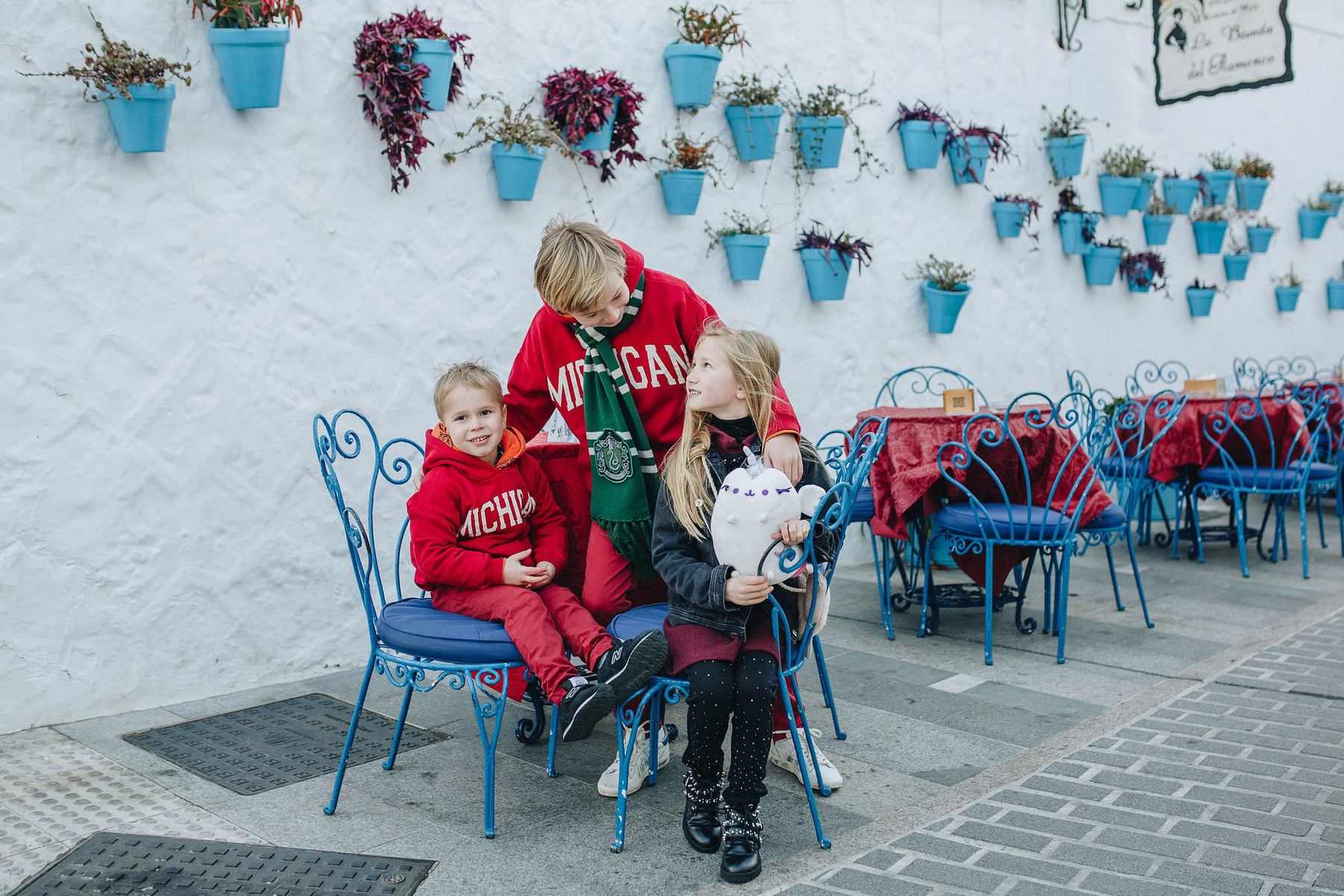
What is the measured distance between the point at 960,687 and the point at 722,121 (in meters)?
→ 3.14

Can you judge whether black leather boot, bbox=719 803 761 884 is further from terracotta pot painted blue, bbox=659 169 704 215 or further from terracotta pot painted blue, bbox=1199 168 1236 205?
terracotta pot painted blue, bbox=1199 168 1236 205

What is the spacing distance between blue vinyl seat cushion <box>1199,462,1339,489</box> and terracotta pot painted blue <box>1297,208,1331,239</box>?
194 inches

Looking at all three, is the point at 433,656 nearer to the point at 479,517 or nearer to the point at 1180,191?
the point at 479,517

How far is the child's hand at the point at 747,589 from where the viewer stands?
101 inches

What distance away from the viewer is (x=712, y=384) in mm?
2756

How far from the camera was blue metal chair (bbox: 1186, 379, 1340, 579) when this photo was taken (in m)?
5.86

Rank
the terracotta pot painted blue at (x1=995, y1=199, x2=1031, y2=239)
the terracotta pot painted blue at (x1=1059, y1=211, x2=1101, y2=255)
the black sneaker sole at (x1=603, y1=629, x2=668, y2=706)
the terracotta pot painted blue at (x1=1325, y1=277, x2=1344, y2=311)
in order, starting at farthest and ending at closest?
the terracotta pot painted blue at (x1=1325, y1=277, x2=1344, y2=311)
the terracotta pot painted blue at (x1=1059, y1=211, x2=1101, y2=255)
the terracotta pot painted blue at (x1=995, y1=199, x2=1031, y2=239)
the black sneaker sole at (x1=603, y1=629, x2=668, y2=706)

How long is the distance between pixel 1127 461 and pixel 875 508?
7.47 feet

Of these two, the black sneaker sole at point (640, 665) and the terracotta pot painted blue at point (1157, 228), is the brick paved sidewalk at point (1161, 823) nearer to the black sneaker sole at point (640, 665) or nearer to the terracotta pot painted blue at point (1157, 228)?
the black sneaker sole at point (640, 665)

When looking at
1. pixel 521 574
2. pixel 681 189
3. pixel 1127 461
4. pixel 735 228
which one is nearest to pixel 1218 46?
pixel 1127 461

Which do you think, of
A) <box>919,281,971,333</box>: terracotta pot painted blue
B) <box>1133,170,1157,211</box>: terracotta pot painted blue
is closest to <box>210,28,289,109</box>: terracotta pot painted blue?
<box>919,281,971,333</box>: terracotta pot painted blue

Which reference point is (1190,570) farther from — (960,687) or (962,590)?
A: (960,687)

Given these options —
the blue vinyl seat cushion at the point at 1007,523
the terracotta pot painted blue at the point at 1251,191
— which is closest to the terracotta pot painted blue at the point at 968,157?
the blue vinyl seat cushion at the point at 1007,523

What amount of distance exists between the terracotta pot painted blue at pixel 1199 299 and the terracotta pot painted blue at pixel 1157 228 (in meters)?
0.65
